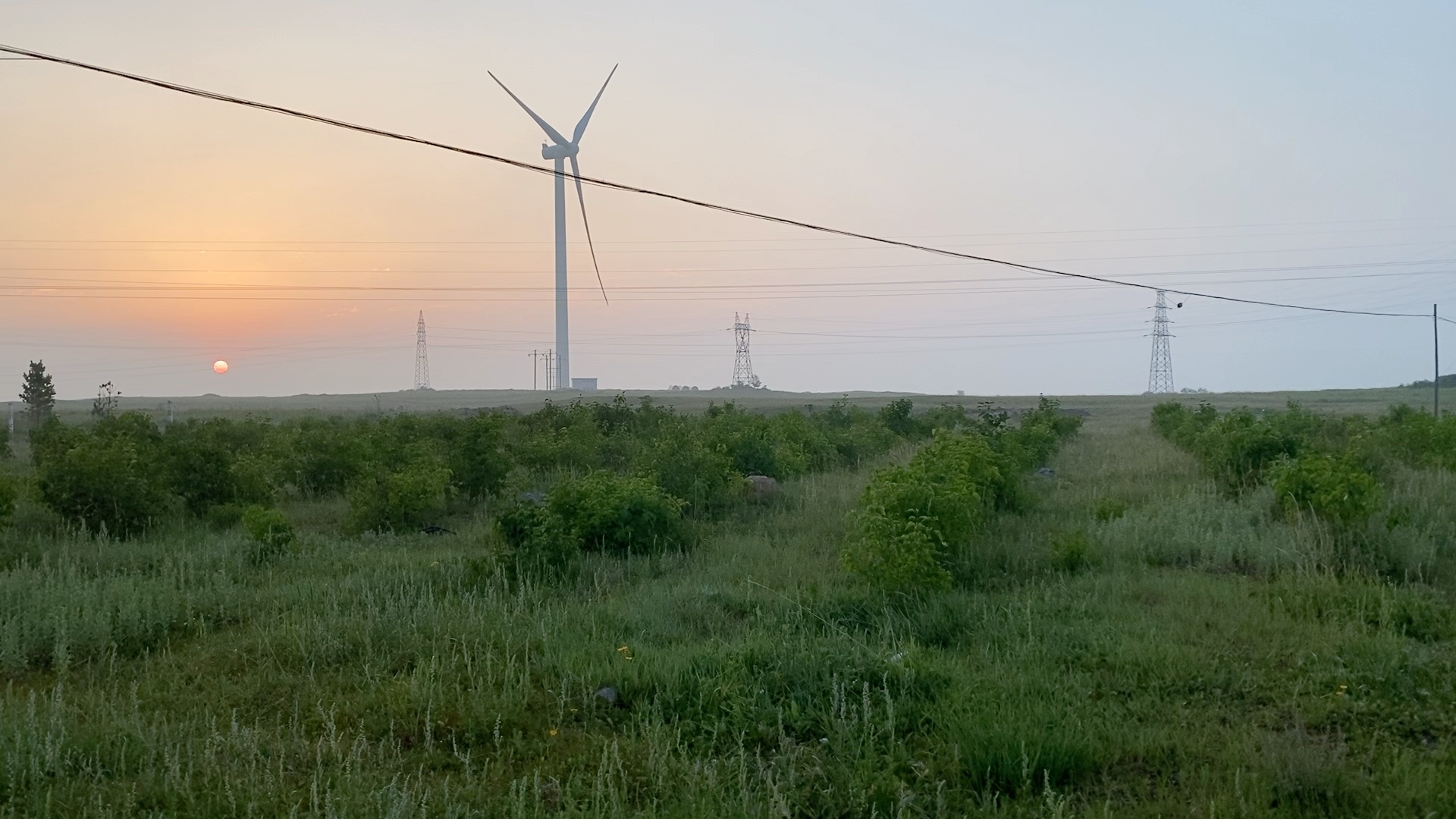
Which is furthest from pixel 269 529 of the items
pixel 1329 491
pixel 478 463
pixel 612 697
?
pixel 1329 491

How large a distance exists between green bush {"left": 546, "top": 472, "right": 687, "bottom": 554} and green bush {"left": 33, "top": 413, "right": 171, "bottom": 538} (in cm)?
605

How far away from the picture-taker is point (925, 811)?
4.72 meters

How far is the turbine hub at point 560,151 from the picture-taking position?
43.1m

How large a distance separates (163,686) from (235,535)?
20.4 feet

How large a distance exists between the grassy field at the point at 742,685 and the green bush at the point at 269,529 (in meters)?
0.34

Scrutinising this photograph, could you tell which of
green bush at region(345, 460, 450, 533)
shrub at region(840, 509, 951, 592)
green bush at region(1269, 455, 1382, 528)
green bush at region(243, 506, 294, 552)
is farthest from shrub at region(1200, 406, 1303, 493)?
green bush at region(243, 506, 294, 552)

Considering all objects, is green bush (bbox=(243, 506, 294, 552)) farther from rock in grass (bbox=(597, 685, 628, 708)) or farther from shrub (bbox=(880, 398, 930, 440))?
shrub (bbox=(880, 398, 930, 440))

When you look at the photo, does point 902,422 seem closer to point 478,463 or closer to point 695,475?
point 695,475

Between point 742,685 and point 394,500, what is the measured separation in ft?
28.3

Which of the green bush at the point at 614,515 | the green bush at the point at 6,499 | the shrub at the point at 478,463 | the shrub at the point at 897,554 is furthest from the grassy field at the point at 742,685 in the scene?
the shrub at the point at 478,463

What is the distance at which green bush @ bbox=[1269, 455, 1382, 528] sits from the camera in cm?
995

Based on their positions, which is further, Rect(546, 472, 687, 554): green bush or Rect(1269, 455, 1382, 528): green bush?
Rect(546, 472, 687, 554): green bush

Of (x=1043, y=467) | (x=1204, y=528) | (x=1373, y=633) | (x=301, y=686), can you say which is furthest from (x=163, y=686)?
(x=1043, y=467)

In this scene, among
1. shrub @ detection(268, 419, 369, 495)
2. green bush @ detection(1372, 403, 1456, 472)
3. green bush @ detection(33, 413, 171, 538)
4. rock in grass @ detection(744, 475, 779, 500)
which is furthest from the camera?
shrub @ detection(268, 419, 369, 495)
